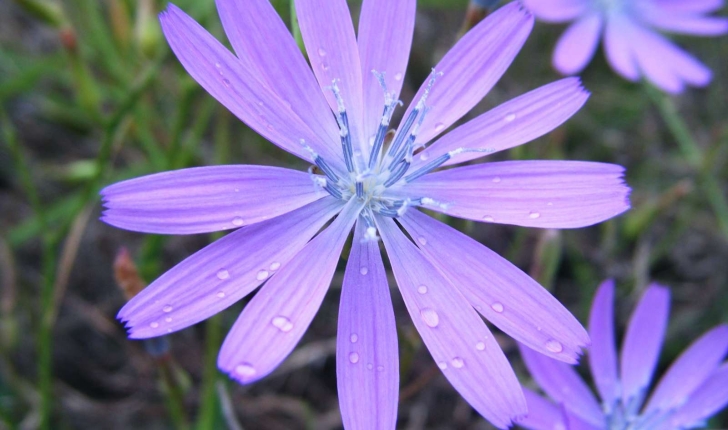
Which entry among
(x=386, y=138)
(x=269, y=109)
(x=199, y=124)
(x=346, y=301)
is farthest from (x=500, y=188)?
(x=199, y=124)

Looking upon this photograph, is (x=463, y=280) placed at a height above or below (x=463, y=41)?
below

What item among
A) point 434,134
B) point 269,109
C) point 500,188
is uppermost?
point 269,109

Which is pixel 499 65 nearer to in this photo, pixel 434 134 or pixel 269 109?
pixel 434 134

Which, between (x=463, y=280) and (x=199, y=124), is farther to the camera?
(x=199, y=124)

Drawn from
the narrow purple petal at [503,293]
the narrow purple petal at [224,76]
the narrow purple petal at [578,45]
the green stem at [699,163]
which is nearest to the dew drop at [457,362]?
the narrow purple petal at [503,293]

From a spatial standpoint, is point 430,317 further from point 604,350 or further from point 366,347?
point 604,350

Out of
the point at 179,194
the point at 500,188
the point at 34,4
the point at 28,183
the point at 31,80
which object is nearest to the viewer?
the point at 179,194

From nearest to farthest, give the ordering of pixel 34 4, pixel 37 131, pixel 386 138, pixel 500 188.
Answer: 1. pixel 500 188
2. pixel 386 138
3. pixel 34 4
4. pixel 37 131

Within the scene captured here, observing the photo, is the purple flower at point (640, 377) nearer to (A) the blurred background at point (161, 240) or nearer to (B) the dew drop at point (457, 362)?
(A) the blurred background at point (161, 240)
